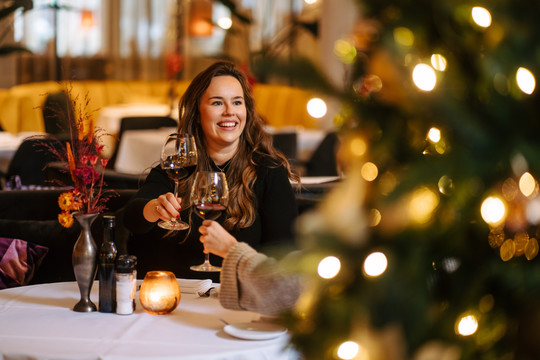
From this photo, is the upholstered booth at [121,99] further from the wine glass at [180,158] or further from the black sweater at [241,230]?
the wine glass at [180,158]

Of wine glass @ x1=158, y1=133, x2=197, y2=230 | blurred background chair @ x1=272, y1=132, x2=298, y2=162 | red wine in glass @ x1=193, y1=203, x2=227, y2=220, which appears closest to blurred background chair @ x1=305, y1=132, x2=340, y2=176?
blurred background chair @ x1=272, y1=132, x2=298, y2=162

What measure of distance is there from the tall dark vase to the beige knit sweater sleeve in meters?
0.42

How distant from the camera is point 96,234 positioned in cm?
298

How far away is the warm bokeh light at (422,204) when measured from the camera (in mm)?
924

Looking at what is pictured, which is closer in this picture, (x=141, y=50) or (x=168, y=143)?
(x=168, y=143)

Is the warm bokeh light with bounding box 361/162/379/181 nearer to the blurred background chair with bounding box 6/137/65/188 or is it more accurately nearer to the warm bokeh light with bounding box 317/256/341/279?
the warm bokeh light with bounding box 317/256/341/279

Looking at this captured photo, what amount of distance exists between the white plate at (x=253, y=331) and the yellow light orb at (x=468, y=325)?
0.70m

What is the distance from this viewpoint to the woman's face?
8.86ft

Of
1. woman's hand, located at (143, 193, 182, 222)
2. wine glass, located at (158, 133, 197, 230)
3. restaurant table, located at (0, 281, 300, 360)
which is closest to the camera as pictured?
restaurant table, located at (0, 281, 300, 360)

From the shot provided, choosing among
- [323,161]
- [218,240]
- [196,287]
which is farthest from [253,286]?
[323,161]

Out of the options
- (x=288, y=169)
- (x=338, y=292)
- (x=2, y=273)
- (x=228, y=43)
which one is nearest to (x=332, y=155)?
(x=288, y=169)

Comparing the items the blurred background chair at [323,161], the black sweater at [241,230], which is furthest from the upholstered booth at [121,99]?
the black sweater at [241,230]

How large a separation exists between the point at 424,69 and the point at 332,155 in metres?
5.76

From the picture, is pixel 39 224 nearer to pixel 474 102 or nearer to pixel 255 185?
pixel 255 185
